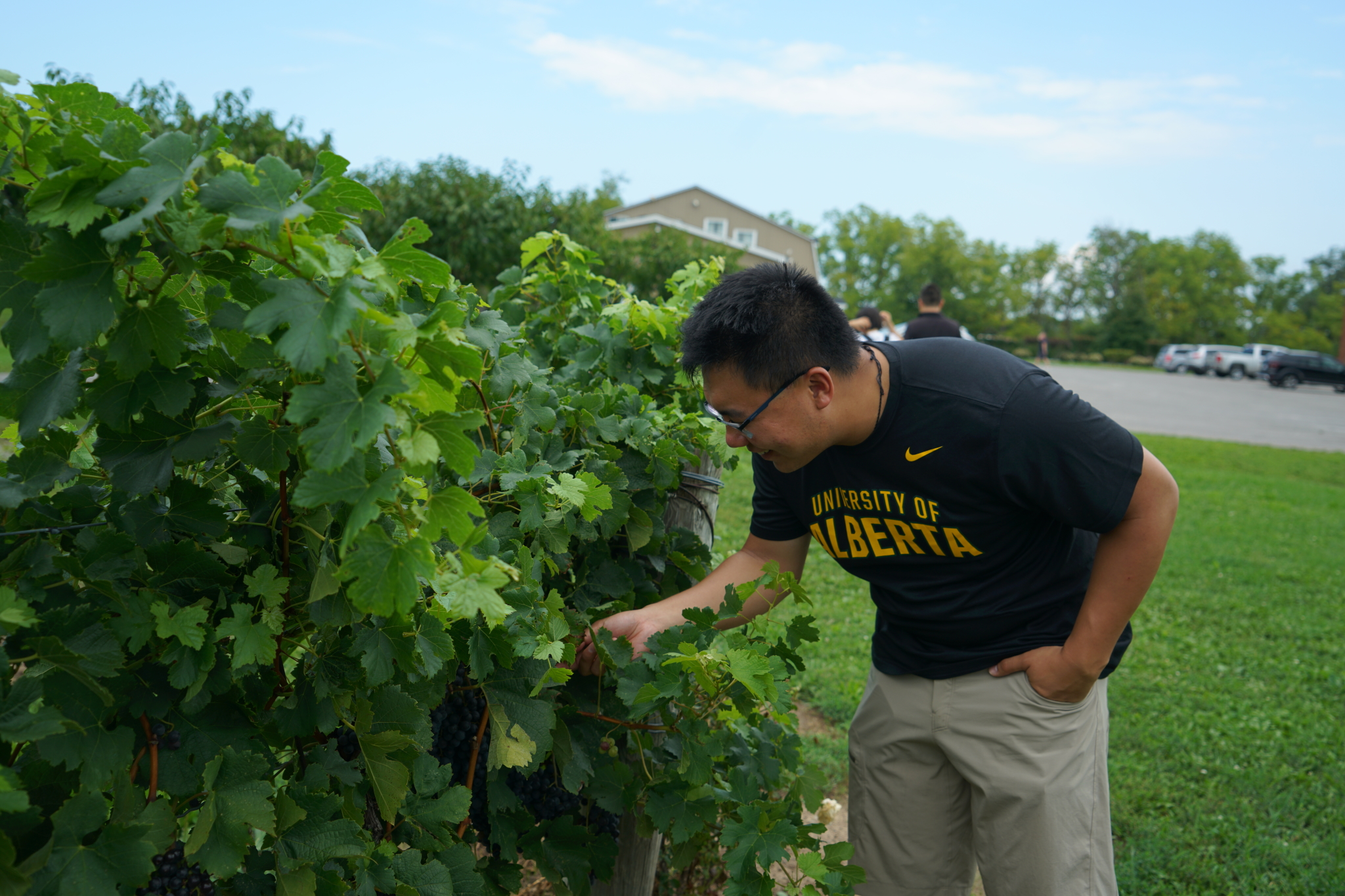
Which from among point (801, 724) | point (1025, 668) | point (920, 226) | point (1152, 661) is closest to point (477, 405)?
point (1025, 668)

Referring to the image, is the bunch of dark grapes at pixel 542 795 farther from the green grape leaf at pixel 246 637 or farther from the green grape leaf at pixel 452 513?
the green grape leaf at pixel 452 513

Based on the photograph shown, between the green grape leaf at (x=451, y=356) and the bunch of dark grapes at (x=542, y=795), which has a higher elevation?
the green grape leaf at (x=451, y=356)

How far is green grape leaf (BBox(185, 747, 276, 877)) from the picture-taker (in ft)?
3.66

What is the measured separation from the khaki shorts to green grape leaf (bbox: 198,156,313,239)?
1994 millimetres

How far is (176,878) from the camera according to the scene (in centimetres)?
119

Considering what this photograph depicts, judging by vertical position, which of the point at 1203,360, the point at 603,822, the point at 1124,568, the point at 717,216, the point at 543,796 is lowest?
the point at 603,822

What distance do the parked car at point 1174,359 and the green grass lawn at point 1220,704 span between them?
39772 mm

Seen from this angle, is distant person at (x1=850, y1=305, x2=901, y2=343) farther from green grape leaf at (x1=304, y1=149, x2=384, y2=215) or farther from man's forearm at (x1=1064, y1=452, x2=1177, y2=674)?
green grape leaf at (x1=304, y1=149, x2=384, y2=215)

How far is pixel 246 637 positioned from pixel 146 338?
393mm

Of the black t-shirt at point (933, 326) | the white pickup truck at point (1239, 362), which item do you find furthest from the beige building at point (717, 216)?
the black t-shirt at point (933, 326)

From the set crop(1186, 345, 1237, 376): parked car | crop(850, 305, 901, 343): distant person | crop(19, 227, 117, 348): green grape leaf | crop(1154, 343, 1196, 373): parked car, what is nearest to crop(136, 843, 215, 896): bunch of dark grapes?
crop(19, 227, 117, 348): green grape leaf

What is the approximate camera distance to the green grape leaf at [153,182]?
894 mm

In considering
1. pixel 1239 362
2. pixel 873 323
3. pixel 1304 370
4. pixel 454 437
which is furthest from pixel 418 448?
pixel 1239 362

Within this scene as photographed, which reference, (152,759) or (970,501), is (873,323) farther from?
(152,759)
